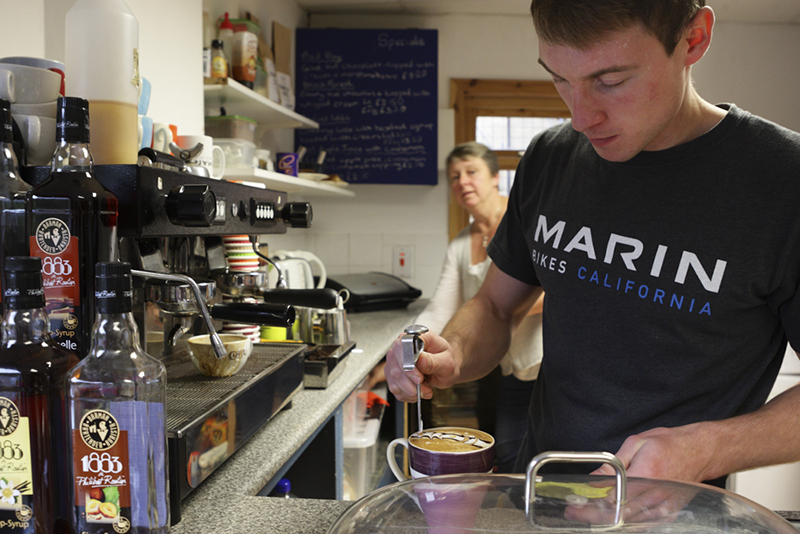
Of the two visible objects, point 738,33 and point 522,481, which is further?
point 738,33

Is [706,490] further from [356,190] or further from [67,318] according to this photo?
[356,190]

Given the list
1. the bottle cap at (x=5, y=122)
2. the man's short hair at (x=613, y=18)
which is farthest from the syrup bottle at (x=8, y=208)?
the man's short hair at (x=613, y=18)

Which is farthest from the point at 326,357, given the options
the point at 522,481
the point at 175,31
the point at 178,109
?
the point at 522,481

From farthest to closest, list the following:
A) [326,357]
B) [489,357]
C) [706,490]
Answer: [326,357], [489,357], [706,490]

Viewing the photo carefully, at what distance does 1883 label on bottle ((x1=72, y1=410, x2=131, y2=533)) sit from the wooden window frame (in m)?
3.05

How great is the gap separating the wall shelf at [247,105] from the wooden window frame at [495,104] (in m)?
1.09

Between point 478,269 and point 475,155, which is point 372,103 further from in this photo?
point 478,269

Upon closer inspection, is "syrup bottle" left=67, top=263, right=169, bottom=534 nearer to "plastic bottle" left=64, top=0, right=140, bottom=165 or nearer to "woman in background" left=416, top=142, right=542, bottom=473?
"plastic bottle" left=64, top=0, right=140, bottom=165

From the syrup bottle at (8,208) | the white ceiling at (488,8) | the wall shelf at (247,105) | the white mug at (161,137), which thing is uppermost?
the white ceiling at (488,8)

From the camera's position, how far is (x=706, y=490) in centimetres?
57

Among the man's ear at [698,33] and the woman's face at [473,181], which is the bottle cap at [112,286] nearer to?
the man's ear at [698,33]

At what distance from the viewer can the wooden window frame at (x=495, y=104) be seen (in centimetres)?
353

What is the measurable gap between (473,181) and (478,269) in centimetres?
36

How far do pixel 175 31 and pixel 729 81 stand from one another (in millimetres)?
3148
